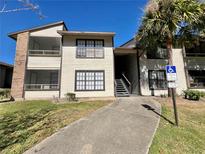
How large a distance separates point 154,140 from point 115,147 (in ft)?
5.10

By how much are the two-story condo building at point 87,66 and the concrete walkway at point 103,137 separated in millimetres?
7293

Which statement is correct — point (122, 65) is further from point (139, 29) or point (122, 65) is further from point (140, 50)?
point (139, 29)

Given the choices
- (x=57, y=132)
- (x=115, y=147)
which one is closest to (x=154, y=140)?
(x=115, y=147)

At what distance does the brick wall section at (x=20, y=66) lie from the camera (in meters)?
13.6

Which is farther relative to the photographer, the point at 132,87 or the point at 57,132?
the point at 132,87

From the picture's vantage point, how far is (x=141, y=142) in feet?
16.0

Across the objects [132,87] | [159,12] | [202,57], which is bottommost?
[132,87]

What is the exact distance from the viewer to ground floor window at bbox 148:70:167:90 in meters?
15.4

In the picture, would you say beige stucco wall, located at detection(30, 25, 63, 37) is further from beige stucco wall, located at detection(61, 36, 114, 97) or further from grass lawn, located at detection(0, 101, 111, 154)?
grass lawn, located at detection(0, 101, 111, 154)

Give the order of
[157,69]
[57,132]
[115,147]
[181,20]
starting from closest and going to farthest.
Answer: [115,147], [57,132], [181,20], [157,69]

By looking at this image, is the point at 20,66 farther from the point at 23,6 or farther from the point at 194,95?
the point at 194,95

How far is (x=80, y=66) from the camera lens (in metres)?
14.5

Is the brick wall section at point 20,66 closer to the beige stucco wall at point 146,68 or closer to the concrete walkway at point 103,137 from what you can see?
the concrete walkway at point 103,137

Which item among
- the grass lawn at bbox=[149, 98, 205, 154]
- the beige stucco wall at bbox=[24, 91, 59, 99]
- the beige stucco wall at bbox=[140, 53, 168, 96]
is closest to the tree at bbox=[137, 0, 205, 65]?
the beige stucco wall at bbox=[140, 53, 168, 96]
